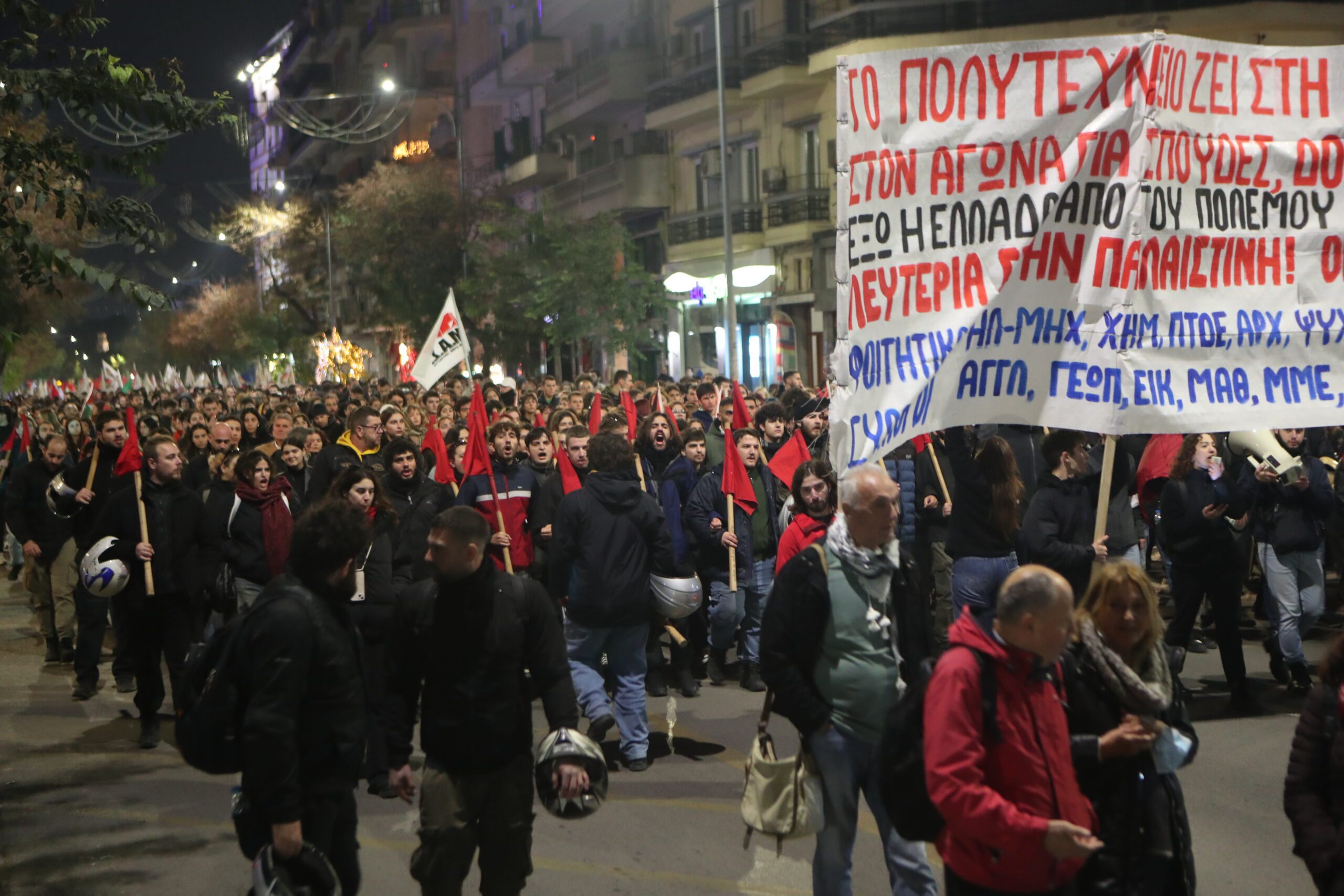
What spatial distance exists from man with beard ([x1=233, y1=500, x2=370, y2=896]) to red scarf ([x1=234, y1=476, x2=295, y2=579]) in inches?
165

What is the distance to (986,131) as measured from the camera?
5.54m

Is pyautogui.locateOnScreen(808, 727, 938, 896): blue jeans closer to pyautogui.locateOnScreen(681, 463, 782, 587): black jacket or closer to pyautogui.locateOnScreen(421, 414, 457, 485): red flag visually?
pyautogui.locateOnScreen(681, 463, 782, 587): black jacket

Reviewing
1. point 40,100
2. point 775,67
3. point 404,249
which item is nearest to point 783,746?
point 40,100

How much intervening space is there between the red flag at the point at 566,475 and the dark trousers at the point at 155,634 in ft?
8.29

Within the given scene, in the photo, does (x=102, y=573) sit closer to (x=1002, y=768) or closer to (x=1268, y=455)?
(x=1002, y=768)

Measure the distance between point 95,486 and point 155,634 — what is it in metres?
2.19

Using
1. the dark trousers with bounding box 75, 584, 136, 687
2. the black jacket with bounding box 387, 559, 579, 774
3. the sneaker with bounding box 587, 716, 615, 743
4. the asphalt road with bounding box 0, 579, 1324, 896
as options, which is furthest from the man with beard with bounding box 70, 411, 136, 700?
the black jacket with bounding box 387, 559, 579, 774

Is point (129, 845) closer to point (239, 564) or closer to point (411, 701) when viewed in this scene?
point (239, 564)

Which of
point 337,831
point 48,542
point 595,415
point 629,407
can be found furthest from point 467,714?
point 629,407

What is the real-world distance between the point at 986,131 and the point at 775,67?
3114 centimetres

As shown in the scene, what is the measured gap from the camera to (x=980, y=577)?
7.97 m

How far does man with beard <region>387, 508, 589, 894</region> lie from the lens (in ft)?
16.1

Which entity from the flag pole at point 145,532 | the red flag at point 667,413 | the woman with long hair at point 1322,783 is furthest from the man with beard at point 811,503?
the red flag at point 667,413

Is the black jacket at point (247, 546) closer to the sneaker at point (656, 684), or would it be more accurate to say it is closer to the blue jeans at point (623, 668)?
the blue jeans at point (623, 668)
